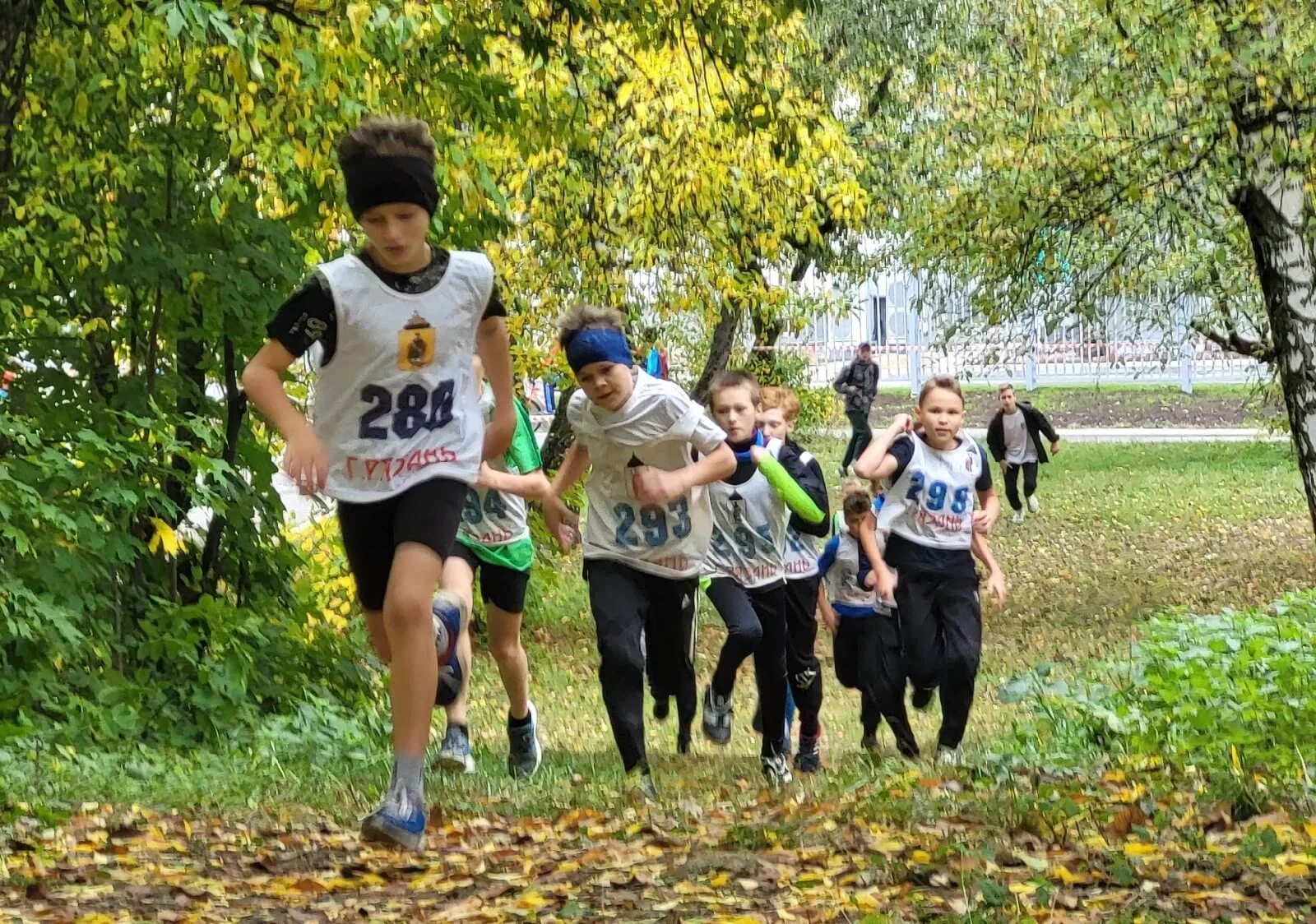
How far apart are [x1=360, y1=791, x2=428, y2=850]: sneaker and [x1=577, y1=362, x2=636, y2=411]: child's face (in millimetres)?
2233

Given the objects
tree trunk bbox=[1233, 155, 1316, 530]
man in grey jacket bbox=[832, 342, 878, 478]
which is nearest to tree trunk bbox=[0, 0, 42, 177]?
tree trunk bbox=[1233, 155, 1316, 530]

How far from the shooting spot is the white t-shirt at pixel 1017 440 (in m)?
24.8

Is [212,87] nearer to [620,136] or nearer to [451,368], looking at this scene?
[451,368]

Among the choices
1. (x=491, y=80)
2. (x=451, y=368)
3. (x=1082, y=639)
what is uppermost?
(x=491, y=80)

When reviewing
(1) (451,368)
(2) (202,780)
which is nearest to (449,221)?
(2) (202,780)

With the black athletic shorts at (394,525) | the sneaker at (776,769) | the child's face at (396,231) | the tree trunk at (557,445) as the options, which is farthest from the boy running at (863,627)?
the tree trunk at (557,445)

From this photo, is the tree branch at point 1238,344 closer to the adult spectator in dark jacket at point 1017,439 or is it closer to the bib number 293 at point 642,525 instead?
→ the adult spectator in dark jacket at point 1017,439

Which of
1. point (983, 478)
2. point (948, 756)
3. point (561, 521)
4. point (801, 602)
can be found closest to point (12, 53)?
point (561, 521)

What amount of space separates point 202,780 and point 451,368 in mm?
2923

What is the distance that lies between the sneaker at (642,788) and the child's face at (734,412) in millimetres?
1976

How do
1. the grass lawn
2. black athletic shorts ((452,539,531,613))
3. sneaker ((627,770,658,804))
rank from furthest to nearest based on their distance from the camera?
1. black athletic shorts ((452,539,531,613))
2. sneaker ((627,770,658,804))
3. the grass lawn

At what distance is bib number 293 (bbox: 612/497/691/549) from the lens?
7.43 meters

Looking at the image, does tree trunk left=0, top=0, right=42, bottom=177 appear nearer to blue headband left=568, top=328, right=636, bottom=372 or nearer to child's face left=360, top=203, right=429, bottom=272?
child's face left=360, top=203, right=429, bottom=272

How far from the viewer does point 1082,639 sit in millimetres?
16297
